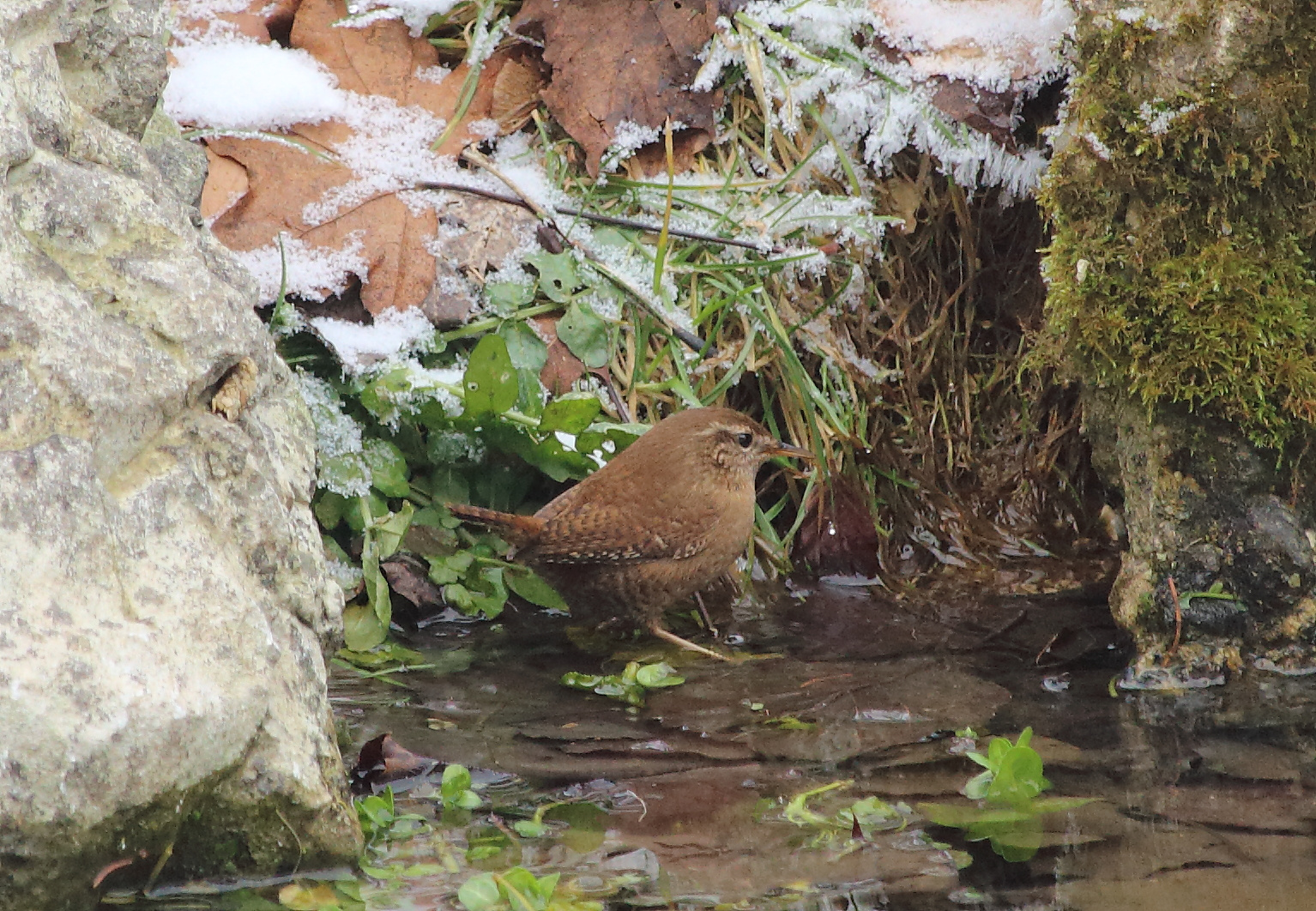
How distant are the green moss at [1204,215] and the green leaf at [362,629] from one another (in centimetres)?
219

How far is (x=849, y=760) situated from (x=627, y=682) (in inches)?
31.6

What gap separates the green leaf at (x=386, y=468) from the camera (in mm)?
4305

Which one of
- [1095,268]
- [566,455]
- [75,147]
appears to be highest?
[75,147]

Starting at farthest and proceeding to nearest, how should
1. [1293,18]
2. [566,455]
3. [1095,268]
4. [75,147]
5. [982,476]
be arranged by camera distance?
1. [982,476]
2. [566,455]
3. [1095,268]
4. [1293,18]
5. [75,147]

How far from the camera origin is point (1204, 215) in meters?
3.67

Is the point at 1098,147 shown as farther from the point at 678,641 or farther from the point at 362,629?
the point at 362,629

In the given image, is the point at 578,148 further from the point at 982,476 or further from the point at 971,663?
the point at 971,663

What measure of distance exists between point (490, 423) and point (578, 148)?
1293mm

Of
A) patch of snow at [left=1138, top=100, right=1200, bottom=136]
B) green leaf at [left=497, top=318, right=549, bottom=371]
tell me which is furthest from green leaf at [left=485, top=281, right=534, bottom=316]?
patch of snow at [left=1138, top=100, right=1200, bottom=136]

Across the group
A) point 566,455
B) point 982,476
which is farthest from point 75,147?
point 982,476

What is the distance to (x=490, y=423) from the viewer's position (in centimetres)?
436

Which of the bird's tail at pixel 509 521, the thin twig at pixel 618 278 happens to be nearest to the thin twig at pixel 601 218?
the thin twig at pixel 618 278

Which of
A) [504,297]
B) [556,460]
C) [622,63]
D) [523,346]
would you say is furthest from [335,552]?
[622,63]

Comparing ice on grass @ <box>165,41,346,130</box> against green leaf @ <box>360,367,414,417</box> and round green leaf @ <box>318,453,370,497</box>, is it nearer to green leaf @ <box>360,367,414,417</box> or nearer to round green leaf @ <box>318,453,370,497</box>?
green leaf @ <box>360,367,414,417</box>
